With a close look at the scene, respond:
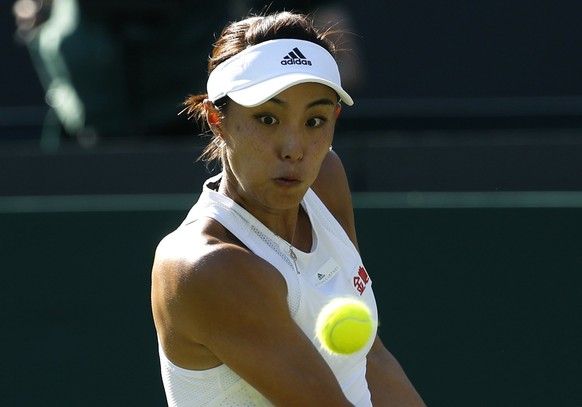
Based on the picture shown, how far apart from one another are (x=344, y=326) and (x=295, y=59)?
517 millimetres

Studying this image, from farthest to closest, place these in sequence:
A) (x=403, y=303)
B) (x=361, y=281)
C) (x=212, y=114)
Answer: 1. (x=403, y=303)
2. (x=361, y=281)
3. (x=212, y=114)

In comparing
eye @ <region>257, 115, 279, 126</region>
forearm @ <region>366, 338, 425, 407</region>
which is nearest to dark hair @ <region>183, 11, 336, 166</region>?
eye @ <region>257, 115, 279, 126</region>

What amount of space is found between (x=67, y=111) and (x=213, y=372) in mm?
3034

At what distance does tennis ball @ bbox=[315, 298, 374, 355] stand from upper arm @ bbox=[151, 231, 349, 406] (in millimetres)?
65

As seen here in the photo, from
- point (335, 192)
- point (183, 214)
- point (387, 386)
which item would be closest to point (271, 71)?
point (335, 192)

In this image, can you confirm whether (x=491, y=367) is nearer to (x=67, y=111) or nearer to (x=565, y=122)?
(x=565, y=122)

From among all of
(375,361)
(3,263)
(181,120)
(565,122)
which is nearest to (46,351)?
(3,263)

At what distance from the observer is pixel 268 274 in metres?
2.25

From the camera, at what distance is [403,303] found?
13.6 feet

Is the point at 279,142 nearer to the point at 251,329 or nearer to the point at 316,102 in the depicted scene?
the point at 316,102

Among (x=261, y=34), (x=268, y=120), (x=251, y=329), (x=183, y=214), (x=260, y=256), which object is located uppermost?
(x=183, y=214)

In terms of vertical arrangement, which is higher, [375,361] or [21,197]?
[21,197]

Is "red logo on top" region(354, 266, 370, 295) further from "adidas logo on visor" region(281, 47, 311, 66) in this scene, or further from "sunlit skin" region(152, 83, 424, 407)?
"adidas logo on visor" region(281, 47, 311, 66)

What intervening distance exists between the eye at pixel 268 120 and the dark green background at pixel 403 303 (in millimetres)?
1874
